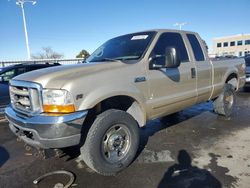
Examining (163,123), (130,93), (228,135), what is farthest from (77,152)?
(228,135)

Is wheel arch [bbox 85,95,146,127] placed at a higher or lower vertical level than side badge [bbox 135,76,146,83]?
lower

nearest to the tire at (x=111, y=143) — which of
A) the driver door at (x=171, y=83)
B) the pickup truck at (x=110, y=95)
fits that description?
the pickup truck at (x=110, y=95)

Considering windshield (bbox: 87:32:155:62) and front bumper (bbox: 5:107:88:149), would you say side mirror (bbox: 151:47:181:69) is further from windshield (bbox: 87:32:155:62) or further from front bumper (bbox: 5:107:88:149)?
front bumper (bbox: 5:107:88:149)

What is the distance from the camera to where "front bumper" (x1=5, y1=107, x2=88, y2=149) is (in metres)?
2.84

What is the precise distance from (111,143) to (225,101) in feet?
13.0

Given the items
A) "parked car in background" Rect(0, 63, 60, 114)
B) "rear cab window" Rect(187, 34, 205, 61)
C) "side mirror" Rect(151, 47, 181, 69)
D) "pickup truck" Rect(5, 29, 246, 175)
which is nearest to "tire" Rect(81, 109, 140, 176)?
"pickup truck" Rect(5, 29, 246, 175)

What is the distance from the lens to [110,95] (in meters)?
3.27

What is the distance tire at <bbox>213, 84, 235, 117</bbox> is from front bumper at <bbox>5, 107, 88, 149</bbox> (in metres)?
4.27

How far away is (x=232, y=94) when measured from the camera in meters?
6.43

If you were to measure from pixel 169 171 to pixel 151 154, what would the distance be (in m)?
0.71

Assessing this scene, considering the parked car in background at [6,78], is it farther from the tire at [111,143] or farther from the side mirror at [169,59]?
the side mirror at [169,59]

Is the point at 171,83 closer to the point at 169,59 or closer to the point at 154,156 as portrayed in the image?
the point at 169,59

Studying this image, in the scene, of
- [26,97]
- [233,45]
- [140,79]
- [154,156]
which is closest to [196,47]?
[140,79]

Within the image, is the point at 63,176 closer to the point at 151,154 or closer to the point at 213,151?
the point at 151,154
